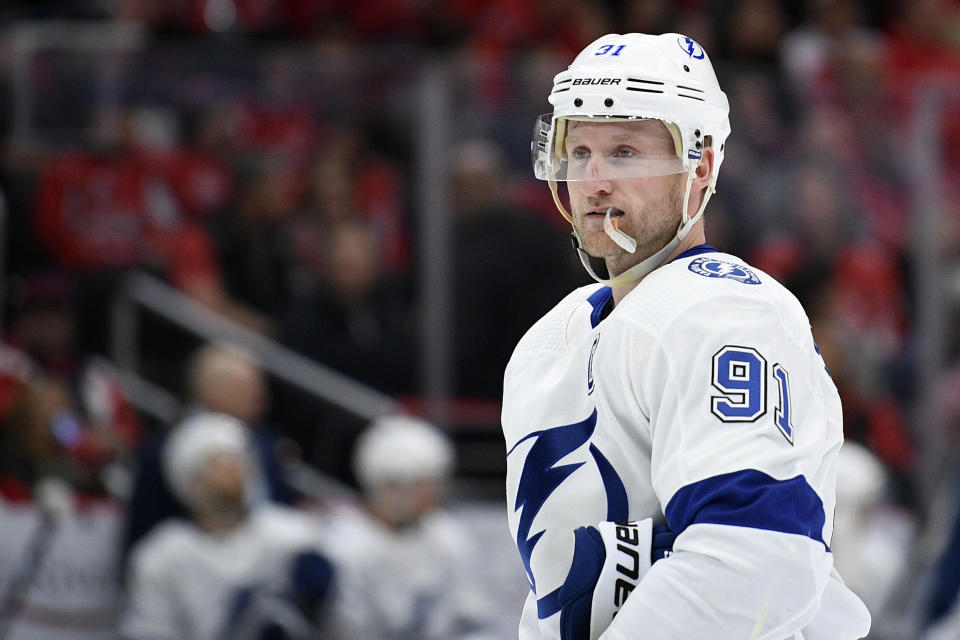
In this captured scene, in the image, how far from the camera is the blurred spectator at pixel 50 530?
5.61 metres

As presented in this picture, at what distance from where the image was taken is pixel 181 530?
227 inches

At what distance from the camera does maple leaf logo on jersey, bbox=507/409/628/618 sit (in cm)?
200

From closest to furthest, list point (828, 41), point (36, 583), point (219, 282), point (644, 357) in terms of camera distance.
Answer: point (644, 357), point (36, 583), point (219, 282), point (828, 41)

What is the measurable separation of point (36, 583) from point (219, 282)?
130 cm

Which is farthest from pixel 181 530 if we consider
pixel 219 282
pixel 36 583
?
pixel 219 282

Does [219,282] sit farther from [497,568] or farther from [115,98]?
[497,568]

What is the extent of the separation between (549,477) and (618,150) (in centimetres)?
44

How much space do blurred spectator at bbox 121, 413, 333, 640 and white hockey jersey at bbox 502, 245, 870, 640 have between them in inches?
137

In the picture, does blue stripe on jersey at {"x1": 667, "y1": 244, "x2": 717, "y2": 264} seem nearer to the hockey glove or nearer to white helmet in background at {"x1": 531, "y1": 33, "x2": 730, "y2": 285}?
white helmet in background at {"x1": 531, "y1": 33, "x2": 730, "y2": 285}

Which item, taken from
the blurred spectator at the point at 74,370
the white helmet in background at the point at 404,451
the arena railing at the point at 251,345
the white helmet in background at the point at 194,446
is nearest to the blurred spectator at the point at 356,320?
the arena railing at the point at 251,345

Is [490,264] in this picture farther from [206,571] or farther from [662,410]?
[662,410]

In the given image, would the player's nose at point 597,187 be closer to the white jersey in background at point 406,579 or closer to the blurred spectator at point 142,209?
the white jersey in background at point 406,579

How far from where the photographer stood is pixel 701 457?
1822mm

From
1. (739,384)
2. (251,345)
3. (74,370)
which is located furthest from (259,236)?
(739,384)
